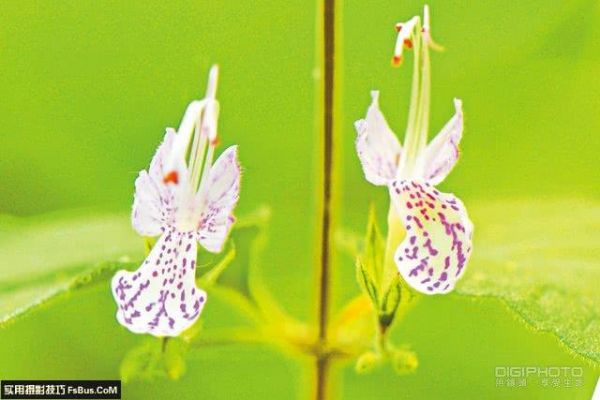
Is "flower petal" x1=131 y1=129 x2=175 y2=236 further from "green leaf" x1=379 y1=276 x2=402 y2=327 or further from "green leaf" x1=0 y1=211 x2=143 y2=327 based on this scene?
"green leaf" x1=379 y1=276 x2=402 y2=327

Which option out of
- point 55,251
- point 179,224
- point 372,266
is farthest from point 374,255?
point 55,251

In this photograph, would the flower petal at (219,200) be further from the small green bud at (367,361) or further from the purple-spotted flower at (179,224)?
the small green bud at (367,361)

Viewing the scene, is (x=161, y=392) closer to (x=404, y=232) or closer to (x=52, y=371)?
(x=52, y=371)

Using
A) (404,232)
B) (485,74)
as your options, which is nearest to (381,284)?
(404,232)

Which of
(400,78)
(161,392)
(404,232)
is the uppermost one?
(400,78)

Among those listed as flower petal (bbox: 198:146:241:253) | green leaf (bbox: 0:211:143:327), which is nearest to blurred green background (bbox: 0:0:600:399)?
green leaf (bbox: 0:211:143:327)

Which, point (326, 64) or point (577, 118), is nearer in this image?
point (326, 64)

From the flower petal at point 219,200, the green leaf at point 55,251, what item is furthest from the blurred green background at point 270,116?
the flower petal at point 219,200
